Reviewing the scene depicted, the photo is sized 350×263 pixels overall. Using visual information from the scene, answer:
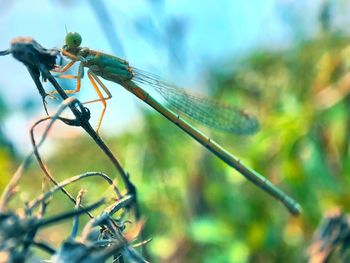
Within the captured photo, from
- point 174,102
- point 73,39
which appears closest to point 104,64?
point 73,39

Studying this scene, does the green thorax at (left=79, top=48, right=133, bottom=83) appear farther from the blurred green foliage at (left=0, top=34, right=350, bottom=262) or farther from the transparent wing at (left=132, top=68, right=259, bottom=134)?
the blurred green foliage at (left=0, top=34, right=350, bottom=262)

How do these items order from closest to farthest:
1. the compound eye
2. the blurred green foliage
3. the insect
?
the compound eye → the insect → the blurred green foliage

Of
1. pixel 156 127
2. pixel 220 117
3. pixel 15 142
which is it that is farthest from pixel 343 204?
pixel 15 142

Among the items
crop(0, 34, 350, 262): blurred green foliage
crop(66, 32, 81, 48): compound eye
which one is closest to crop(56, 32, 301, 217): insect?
crop(66, 32, 81, 48): compound eye

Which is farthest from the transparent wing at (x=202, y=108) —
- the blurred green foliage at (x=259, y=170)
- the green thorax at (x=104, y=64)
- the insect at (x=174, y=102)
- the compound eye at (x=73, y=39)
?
the compound eye at (x=73, y=39)

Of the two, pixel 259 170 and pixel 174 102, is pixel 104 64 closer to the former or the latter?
pixel 174 102
